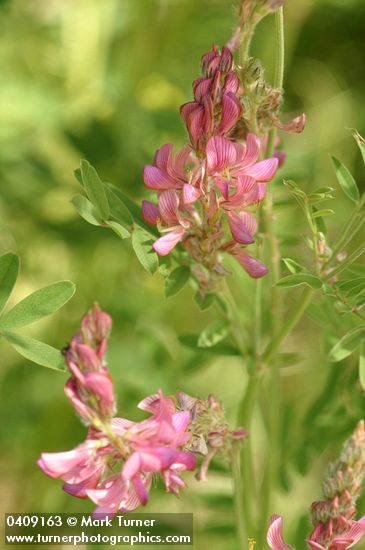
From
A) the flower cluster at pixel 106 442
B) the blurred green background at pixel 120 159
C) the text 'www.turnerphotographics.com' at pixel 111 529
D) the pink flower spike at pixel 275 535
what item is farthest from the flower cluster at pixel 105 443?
the blurred green background at pixel 120 159

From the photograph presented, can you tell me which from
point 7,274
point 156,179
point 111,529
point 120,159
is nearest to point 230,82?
point 156,179

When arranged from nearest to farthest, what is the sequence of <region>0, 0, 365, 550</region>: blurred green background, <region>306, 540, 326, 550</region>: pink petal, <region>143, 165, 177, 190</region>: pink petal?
<region>306, 540, 326, 550</region>: pink petal < <region>143, 165, 177, 190</region>: pink petal < <region>0, 0, 365, 550</region>: blurred green background

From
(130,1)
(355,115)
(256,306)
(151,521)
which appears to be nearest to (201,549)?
(151,521)

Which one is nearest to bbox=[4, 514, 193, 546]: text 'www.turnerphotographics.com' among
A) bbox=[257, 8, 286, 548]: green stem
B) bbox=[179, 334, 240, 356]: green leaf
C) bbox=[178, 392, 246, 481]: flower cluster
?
bbox=[257, 8, 286, 548]: green stem

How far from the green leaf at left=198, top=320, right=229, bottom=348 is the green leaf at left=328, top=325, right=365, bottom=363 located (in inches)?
7.2

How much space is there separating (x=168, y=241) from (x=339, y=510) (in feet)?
1.10

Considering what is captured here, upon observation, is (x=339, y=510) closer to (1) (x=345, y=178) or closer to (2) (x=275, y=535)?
(2) (x=275, y=535)

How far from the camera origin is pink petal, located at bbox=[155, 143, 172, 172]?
978mm

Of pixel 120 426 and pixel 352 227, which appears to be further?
pixel 352 227

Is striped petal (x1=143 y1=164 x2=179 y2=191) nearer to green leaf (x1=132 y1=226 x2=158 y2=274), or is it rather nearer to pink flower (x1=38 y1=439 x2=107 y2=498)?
green leaf (x1=132 y1=226 x2=158 y2=274)

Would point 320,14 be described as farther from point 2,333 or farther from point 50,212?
point 2,333

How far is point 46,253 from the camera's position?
2.14 metres

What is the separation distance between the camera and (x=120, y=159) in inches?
83.0

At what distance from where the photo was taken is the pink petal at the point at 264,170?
3.12 ft
